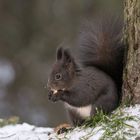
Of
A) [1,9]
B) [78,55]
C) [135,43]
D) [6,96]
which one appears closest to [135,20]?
[135,43]

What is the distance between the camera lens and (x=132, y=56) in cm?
542

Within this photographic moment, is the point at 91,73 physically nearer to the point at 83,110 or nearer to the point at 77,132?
the point at 83,110

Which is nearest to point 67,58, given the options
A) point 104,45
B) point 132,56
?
point 104,45

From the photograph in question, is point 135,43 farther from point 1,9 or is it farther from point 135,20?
point 1,9

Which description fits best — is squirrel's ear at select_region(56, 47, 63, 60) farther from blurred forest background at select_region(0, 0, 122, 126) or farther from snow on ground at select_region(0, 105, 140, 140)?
blurred forest background at select_region(0, 0, 122, 126)

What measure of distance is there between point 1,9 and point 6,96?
1863mm

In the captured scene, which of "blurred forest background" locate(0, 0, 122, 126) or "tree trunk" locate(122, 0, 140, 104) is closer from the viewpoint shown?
"tree trunk" locate(122, 0, 140, 104)

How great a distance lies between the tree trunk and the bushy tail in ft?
0.69

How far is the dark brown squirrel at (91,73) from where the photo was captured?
18.3ft

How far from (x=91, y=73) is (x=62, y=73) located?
207 mm

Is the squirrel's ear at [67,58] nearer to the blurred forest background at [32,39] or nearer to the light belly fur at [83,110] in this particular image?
the light belly fur at [83,110]

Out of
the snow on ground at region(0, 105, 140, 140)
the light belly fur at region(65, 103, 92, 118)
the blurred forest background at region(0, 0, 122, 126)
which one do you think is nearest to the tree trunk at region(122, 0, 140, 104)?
the snow on ground at region(0, 105, 140, 140)

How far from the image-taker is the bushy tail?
5.72m

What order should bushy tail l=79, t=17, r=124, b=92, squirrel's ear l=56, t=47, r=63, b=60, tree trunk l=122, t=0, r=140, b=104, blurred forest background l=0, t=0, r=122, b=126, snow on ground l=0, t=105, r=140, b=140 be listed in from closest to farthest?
snow on ground l=0, t=105, r=140, b=140
tree trunk l=122, t=0, r=140, b=104
squirrel's ear l=56, t=47, r=63, b=60
bushy tail l=79, t=17, r=124, b=92
blurred forest background l=0, t=0, r=122, b=126
